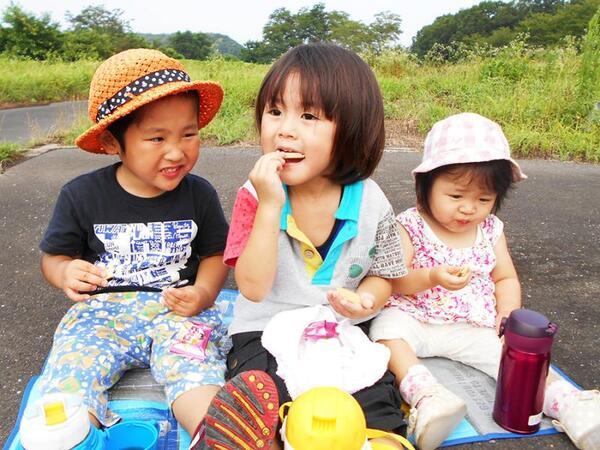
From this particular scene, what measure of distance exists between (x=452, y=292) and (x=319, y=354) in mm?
775

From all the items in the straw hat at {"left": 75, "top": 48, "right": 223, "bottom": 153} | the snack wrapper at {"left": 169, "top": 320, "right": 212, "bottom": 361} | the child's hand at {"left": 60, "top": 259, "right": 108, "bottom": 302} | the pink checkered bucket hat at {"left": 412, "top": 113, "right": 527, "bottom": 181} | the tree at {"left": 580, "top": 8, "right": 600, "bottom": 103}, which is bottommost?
the snack wrapper at {"left": 169, "top": 320, "right": 212, "bottom": 361}

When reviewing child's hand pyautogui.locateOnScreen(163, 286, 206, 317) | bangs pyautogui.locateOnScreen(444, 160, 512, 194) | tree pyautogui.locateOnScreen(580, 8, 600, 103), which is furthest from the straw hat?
tree pyautogui.locateOnScreen(580, 8, 600, 103)

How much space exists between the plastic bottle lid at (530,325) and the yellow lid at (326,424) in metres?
0.58

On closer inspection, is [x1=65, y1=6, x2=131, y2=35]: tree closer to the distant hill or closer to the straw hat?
the distant hill

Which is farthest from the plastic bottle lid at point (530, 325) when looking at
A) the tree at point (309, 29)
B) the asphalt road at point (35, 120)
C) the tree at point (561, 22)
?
the tree at point (309, 29)

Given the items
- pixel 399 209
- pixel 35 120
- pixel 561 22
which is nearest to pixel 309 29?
pixel 561 22

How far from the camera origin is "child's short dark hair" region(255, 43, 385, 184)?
5.40 feet

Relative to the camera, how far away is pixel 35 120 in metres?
8.12

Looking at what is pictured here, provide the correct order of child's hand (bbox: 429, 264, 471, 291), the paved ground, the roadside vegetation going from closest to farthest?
child's hand (bbox: 429, 264, 471, 291) < the paved ground < the roadside vegetation

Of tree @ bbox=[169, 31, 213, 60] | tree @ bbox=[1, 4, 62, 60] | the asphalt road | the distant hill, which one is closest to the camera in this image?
the asphalt road

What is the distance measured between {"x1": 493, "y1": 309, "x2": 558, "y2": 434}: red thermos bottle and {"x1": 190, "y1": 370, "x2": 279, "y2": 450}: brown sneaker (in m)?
0.74

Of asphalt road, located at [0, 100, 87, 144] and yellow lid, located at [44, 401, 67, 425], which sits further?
asphalt road, located at [0, 100, 87, 144]

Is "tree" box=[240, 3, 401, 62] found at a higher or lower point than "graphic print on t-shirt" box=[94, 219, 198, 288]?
higher

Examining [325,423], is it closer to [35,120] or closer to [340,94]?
[340,94]
